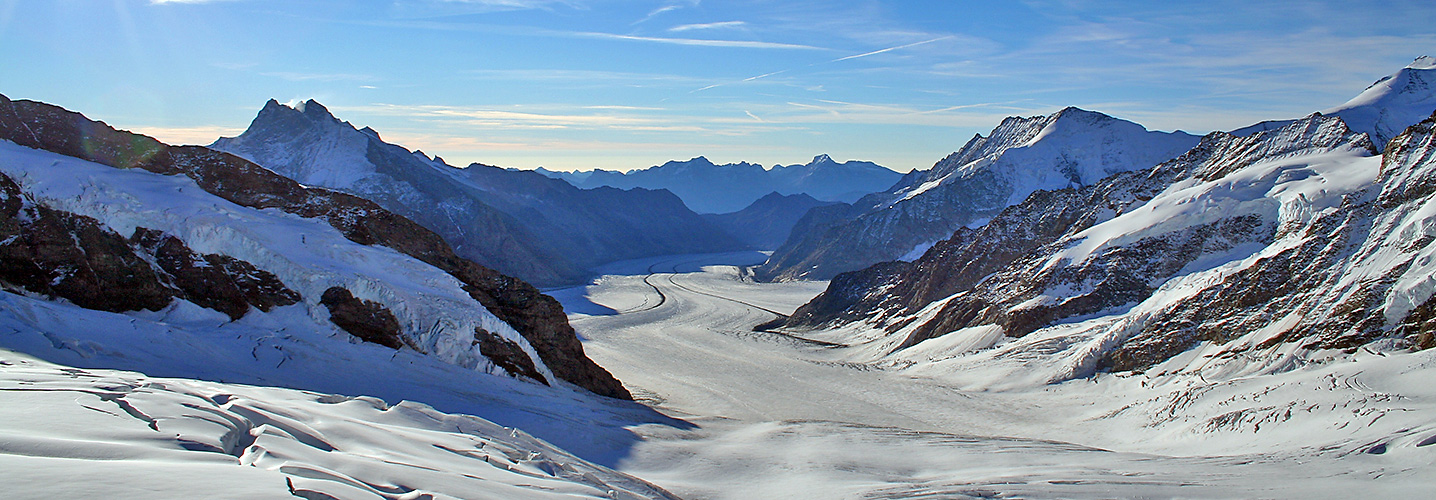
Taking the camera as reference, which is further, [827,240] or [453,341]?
[827,240]

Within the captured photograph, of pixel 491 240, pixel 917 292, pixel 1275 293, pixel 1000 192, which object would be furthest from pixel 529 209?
pixel 1275 293

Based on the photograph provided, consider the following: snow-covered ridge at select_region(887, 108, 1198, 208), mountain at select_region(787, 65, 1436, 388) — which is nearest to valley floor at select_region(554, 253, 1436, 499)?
mountain at select_region(787, 65, 1436, 388)

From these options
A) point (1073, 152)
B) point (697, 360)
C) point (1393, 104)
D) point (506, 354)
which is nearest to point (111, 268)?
point (506, 354)

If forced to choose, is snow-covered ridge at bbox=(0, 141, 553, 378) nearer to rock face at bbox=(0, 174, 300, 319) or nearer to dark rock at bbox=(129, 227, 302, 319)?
dark rock at bbox=(129, 227, 302, 319)

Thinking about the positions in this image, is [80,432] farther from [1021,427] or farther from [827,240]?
[827,240]

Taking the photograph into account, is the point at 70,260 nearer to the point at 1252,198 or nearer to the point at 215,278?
the point at 215,278

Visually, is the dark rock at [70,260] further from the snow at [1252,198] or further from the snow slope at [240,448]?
the snow at [1252,198]
